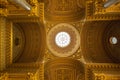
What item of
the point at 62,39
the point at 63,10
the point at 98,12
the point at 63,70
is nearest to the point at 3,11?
the point at 63,10

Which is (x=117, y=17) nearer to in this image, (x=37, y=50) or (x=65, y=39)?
(x=65, y=39)

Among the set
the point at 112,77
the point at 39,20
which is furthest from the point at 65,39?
the point at 112,77

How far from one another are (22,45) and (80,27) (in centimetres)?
483

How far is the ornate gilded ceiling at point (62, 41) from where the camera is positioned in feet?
48.9

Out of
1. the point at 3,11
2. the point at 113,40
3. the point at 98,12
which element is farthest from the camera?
the point at 113,40

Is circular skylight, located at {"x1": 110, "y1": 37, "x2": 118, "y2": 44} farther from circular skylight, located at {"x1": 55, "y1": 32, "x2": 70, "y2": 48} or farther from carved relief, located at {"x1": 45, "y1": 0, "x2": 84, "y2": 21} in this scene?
circular skylight, located at {"x1": 55, "y1": 32, "x2": 70, "y2": 48}

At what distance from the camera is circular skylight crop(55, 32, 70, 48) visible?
16938 millimetres

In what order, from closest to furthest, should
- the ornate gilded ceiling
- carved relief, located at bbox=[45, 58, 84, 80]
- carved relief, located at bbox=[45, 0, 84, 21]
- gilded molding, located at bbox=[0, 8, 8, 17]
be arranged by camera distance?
gilded molding, located at bbox=[0, 8, 8, 17], the ornate gilded ceiling, carved relief, located at bbox=[45, 0, 84, 21], carved relief, located at bbox=[45, 58, 84, 80]

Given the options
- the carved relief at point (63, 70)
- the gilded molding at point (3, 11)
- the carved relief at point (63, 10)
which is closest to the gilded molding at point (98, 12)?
the carved relief at point (63, 10)

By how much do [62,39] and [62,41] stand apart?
0.17m

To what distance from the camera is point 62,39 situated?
1697 cm

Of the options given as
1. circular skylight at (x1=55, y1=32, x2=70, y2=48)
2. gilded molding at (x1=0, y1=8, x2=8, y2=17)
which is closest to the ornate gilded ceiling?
circular skylight at (x1=55, y1=32, x2=70, y2=48)

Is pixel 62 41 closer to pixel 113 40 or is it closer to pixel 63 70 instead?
Answer: pixel 63 70

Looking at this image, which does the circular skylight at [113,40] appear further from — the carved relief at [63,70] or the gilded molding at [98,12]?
the carved relief at [63,70]
